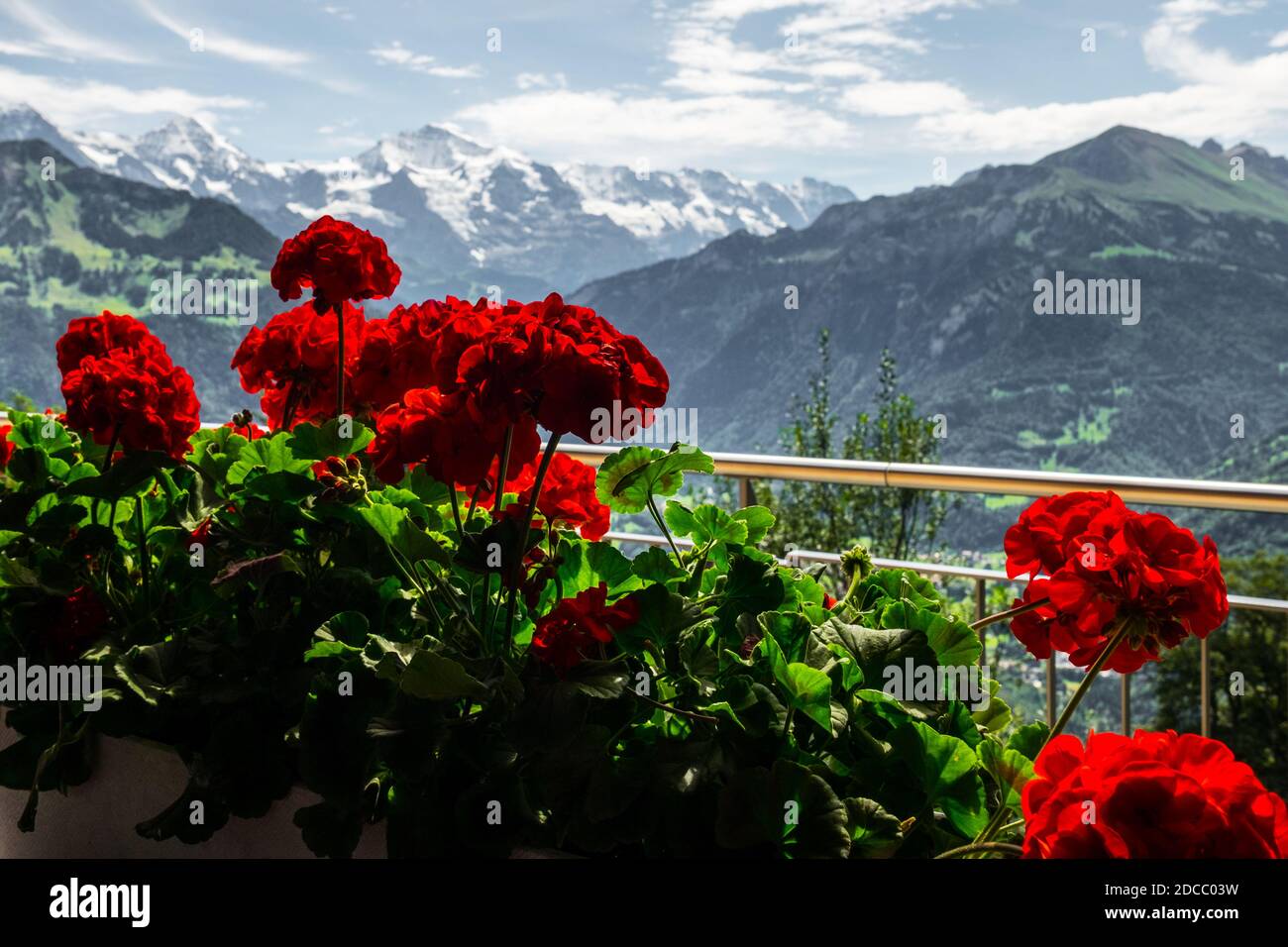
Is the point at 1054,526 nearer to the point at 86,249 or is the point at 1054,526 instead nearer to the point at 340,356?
the point at 340,356

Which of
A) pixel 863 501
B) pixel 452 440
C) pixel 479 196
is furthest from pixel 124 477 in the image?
pixel 479 196

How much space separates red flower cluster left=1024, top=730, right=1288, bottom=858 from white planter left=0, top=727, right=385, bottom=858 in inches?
25.5

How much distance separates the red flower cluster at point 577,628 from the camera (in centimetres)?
87

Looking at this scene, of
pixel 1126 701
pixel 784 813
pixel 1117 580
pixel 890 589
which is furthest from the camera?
pixel 1126 701

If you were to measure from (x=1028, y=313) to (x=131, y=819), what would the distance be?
3551 cm

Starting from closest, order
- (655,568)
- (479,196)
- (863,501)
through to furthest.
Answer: (655,568) < (863,501) < (479,196)

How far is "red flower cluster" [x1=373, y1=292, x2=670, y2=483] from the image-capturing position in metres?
0.86

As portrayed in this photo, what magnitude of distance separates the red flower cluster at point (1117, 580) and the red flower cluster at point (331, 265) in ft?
2.49

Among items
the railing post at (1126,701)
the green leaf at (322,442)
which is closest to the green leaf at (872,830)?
the green leaf at (322,442)

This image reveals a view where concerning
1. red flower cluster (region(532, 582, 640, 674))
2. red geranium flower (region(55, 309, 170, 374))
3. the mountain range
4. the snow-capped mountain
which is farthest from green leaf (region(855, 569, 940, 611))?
the snow-capped mountain

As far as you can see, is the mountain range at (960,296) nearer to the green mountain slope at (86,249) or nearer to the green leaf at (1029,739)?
the green mountain slope at (86,249)

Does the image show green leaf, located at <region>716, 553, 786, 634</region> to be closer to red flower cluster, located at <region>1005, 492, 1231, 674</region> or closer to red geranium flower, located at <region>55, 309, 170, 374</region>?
red flower cluster, located at <region>1005, 492, 1231, 674</region>

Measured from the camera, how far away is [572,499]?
45.8 inches

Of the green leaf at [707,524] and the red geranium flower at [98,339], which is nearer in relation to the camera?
the green leaf at [707,524]
